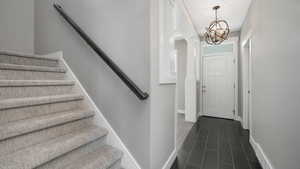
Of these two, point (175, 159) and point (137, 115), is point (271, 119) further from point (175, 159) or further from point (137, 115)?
point (137, 115)

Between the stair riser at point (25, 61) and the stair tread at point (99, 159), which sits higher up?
the stair riser at point (25, 61)

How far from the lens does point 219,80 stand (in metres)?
4.45

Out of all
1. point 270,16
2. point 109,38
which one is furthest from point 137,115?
point 270,16

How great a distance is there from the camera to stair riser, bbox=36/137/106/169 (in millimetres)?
1003

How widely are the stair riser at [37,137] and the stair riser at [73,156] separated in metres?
Answer: 0.22

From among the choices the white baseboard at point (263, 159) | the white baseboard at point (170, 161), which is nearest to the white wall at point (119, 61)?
the white baseboard at point (170, 161)

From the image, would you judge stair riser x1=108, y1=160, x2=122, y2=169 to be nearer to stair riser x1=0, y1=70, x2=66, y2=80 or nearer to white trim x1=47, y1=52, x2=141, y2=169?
white trim x1=47, y1=52, x2=141, y2=169

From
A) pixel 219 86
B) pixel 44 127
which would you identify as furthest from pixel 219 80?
pixel 44 127

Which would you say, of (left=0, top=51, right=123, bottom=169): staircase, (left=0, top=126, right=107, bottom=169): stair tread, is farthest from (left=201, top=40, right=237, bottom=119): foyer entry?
(left=0, top=126, right=107, bottom=169): stair tread

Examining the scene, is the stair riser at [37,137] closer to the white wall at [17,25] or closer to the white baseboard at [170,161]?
the white baseboard at [170,161]

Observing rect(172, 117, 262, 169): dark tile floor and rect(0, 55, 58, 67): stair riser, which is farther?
rect(172, 117, 262, 169): dark tile floor

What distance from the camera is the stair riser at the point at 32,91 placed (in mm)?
1188

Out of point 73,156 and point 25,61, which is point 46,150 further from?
point 25,61

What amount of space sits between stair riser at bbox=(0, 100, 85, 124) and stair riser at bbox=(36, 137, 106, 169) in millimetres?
473
